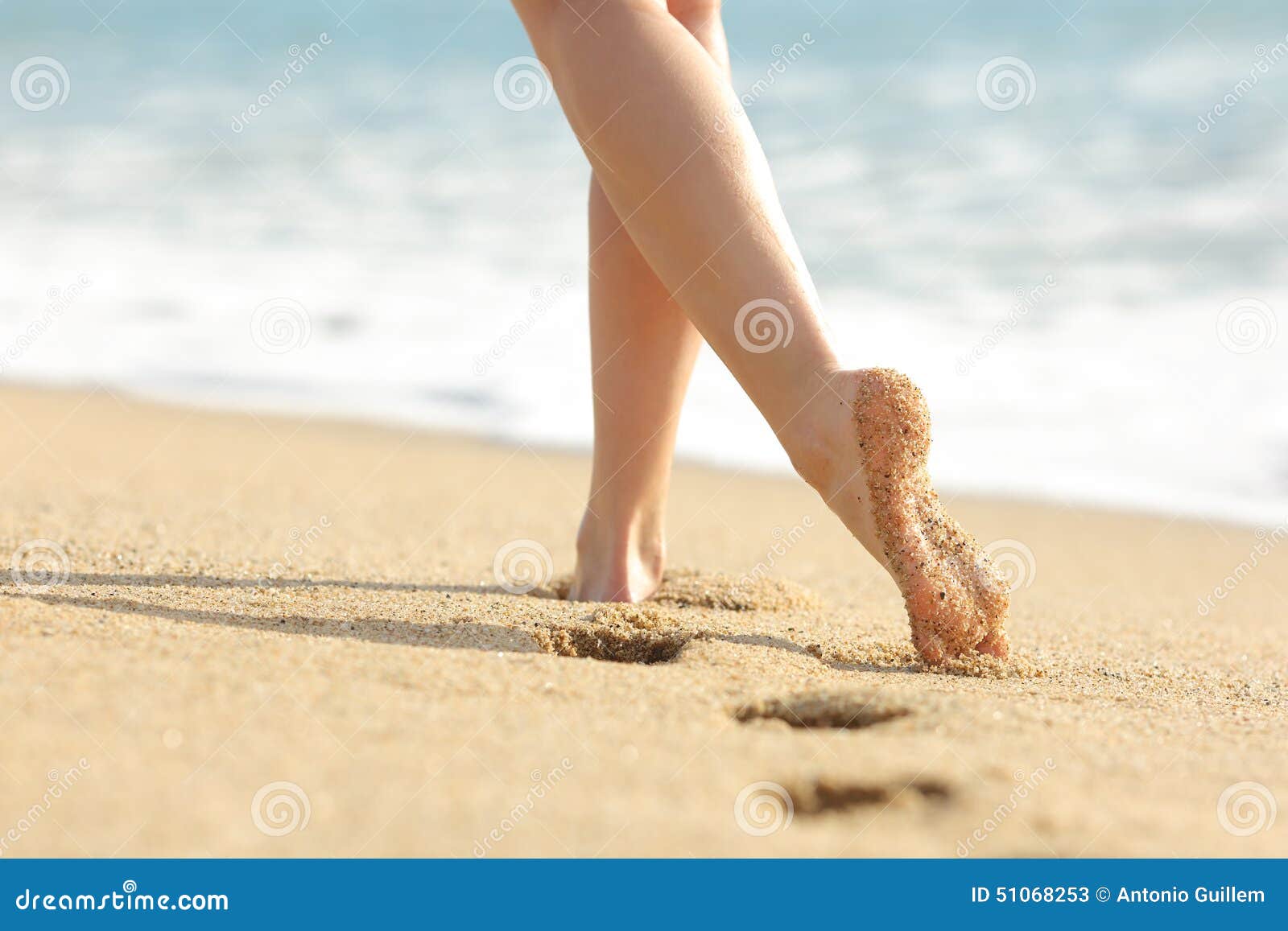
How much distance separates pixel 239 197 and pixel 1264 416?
621 centimetres

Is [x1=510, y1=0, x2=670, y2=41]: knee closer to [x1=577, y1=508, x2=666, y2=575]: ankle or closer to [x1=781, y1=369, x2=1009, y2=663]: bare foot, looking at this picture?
[x1=781, y1=369, x2=1009, y2=663]: bare foot

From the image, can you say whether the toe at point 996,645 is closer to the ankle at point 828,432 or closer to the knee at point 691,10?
the ankle at point 828,432

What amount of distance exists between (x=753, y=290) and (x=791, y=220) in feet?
17.6

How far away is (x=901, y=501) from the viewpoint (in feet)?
5.52

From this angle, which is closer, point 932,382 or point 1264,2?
point 932,382

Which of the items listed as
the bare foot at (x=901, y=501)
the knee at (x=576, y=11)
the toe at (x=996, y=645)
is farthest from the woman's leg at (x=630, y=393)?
the toe at (x=996, y=645)

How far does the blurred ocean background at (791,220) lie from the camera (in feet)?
15.2

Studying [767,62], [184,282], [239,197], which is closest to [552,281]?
[184,282]

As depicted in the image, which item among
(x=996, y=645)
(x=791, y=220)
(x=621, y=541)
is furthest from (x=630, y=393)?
(x=791, y=220)

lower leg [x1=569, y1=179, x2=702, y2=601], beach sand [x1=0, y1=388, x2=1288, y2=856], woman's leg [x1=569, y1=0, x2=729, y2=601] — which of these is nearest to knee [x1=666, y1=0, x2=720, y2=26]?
woman's leg [x1=569, y1=0, x2=729, y2=601]

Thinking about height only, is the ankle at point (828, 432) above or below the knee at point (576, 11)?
below

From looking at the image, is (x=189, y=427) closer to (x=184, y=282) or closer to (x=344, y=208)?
(x=184, y=282)

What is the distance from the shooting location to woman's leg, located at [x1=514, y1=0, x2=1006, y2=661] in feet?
5.40

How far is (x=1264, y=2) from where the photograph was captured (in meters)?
8.97
